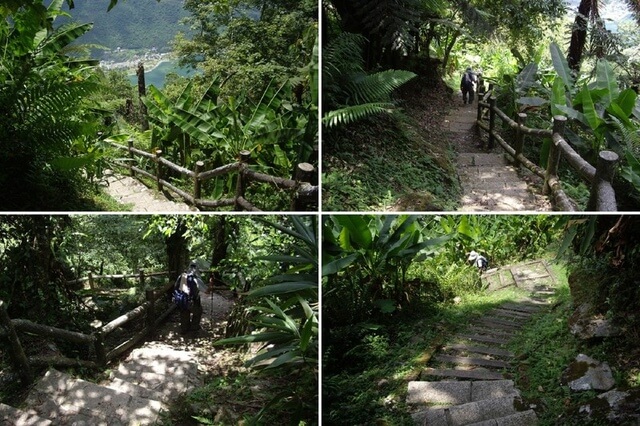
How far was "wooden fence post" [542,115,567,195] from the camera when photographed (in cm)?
217

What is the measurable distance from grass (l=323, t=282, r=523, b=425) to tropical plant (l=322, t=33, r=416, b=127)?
77 centimetres

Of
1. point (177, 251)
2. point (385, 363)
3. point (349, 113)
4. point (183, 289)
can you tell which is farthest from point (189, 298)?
point (349, 113)

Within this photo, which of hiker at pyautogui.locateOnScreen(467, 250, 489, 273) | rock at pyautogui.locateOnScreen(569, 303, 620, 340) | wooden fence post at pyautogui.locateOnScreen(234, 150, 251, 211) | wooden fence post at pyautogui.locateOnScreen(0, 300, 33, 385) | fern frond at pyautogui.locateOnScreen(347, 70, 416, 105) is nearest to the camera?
wooden fence post at pyautogui.locateOnScreen(234, 150, 251, 211)

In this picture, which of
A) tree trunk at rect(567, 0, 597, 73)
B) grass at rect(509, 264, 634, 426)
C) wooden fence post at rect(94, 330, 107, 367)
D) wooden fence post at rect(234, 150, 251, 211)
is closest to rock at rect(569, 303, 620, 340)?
grass at rect(509, 264, 634, 426)

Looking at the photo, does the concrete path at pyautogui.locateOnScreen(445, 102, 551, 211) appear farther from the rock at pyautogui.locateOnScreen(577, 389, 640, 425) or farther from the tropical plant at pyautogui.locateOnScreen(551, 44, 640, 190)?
the rock at pyautogui.locateOnScreen(577, 389, 640, 425)

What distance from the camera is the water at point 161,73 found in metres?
2.05

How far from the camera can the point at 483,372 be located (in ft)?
7.47

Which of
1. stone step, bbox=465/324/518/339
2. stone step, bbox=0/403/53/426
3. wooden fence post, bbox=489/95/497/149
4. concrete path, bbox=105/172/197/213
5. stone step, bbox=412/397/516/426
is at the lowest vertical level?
stone step, bbox=412/397/516/426

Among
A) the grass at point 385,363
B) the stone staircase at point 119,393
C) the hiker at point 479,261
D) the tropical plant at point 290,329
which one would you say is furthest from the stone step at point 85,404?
the hiker at point 479,261

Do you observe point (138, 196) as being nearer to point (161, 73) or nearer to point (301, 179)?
point (161, 73)

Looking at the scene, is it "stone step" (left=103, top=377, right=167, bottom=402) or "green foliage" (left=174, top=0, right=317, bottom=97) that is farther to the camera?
"stone step" (left=103, top=377, right=167, bottom=402)

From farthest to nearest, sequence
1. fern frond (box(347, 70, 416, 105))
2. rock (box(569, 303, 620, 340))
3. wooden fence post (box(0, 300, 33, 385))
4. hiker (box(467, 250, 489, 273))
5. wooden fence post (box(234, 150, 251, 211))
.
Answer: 1. rock (box(569, 303, 620, 340))
2. hiker (box(467, 250, 489, 273))
3. wooden fence post (box(0, 300, 33, 385))
4. fern frond (box(347, 70, 416, 105))
5. wooden fence post (box(234, 150, 251, 211))

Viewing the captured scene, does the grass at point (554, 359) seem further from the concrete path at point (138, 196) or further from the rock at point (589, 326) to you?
the concrete path at point (138, 196)

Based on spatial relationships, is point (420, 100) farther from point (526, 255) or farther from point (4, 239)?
point (4, 239)
